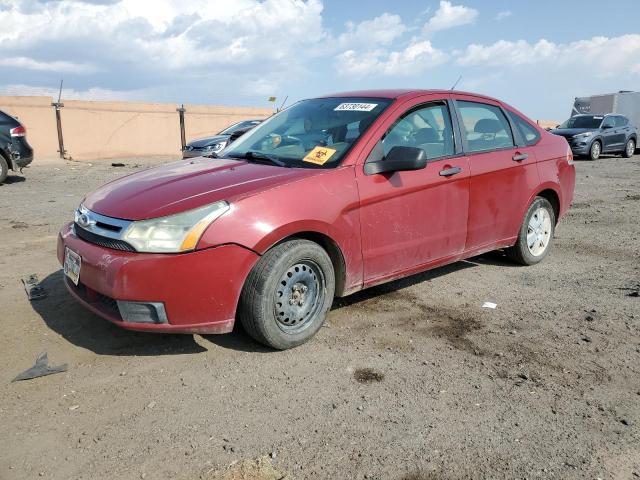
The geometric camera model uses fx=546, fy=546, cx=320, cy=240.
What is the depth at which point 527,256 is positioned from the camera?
17.9 feet

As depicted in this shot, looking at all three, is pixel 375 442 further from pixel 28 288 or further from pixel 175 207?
pixel 28 288

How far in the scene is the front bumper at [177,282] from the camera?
308 centimetres

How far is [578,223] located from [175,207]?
6.46m

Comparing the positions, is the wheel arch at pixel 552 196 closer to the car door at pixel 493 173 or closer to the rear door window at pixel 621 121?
→ the car door at pixel 493 173

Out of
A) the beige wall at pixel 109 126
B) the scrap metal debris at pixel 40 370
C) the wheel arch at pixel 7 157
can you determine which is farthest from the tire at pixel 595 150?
the scrap metal debris at pixel 40 370

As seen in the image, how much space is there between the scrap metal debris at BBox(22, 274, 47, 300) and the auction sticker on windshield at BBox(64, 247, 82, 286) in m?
0.92

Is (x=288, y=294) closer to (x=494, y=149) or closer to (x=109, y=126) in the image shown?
(x=494, y=149)

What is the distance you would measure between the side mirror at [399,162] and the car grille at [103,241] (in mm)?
1661

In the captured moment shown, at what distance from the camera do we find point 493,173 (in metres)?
4.74

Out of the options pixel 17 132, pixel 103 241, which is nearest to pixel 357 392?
pixel 103 241

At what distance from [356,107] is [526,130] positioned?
6.71 feet

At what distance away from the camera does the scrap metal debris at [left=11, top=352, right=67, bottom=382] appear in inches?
126

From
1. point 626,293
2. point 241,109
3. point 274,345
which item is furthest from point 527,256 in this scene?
point 241,109

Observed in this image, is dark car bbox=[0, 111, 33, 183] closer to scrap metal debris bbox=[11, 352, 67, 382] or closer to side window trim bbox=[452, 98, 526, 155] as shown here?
scrap metal debris bbox=[11, 352, 67, 382]
